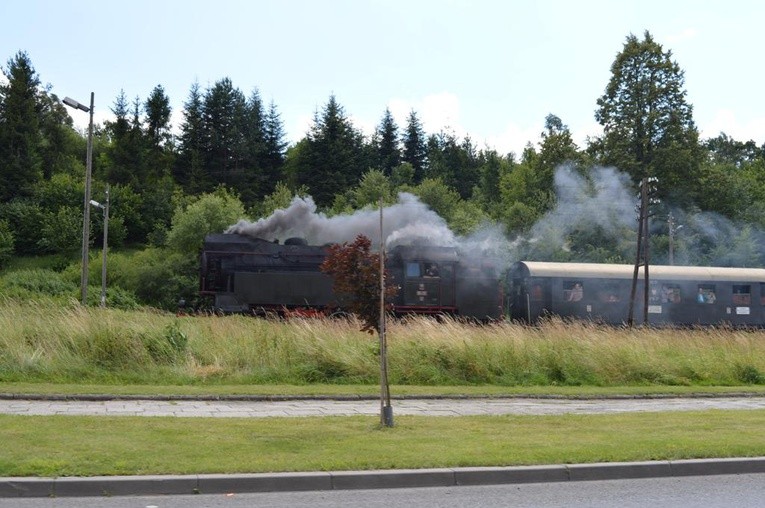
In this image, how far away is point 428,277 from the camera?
30688mm

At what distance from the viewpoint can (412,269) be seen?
30.6m

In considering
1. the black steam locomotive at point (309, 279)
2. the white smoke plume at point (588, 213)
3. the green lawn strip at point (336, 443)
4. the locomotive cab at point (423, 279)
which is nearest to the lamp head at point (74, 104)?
the black steam locomotive at point (309, 279)

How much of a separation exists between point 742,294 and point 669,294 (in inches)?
114

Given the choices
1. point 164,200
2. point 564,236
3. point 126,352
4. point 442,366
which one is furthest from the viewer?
point 164,200

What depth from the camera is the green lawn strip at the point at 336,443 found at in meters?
8.62

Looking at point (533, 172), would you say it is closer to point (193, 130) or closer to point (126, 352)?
point (193, 130)

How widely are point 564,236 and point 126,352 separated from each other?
117ft

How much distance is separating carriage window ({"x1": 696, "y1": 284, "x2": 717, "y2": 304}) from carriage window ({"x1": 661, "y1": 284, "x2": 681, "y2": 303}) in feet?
2.45

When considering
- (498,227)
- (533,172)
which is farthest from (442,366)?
(533,172)

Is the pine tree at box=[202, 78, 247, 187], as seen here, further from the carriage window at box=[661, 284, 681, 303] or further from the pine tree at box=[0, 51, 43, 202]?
the carriage window at box=[661, 284, 681, 303]

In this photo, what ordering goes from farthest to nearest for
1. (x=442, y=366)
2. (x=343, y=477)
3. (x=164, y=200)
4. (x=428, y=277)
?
1. (x=164, y=200)
2. (x=428, y=277)
3. (x=442, y=366)
4. (x=343, y=477)

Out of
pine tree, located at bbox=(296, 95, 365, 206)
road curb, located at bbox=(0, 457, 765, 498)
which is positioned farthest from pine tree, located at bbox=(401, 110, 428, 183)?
road curb, located at bbox=(0, 457, 765, 498)

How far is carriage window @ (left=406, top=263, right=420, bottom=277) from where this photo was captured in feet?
100

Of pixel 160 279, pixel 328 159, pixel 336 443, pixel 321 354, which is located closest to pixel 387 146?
pixel 328 159
